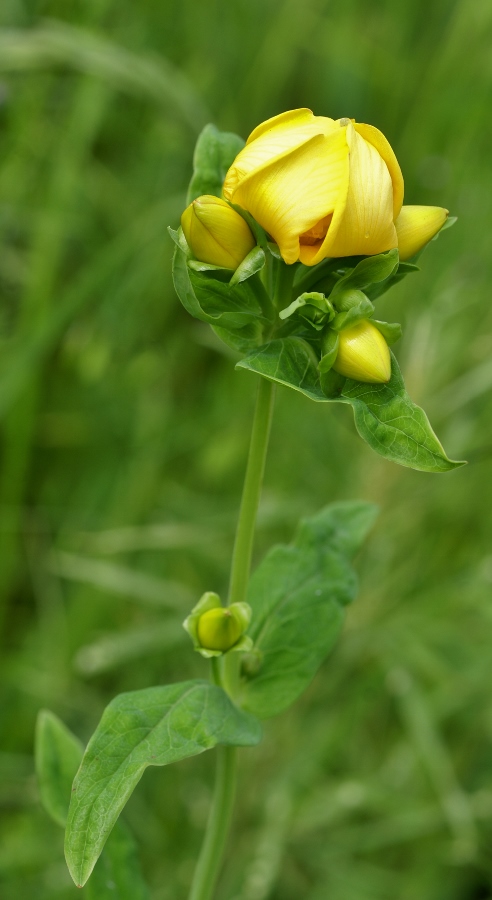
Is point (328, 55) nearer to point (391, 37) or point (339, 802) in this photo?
point (391, 37)

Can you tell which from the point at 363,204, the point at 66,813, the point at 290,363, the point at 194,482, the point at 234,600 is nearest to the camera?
the point at 363,204

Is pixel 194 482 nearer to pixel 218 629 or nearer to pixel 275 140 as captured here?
pixel 218 629

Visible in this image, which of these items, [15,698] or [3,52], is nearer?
[3,52]

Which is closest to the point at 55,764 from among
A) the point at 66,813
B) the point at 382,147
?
the point at 66,813

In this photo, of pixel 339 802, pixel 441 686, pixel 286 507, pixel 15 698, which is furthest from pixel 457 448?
pixel 15 698

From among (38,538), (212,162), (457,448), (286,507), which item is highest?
(212,162)

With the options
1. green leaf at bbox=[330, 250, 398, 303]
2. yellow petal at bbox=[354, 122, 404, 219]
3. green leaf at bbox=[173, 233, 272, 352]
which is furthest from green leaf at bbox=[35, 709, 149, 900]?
yellow petal at bbox=[354, 122, 404, 219]
